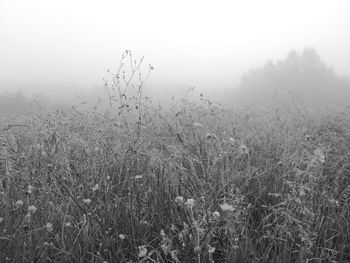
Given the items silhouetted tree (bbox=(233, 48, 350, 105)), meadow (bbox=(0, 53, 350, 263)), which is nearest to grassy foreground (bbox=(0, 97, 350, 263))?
meadow (bbox=(0, 53, 350, 263))

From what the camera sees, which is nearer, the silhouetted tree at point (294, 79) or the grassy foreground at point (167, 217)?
the grassy foreground at point (167, 217)

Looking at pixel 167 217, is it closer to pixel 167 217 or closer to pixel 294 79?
pixel 167 217

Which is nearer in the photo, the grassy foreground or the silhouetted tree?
the grassy foreground

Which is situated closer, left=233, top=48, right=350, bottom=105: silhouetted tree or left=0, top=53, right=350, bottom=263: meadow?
left=0, top=53, right=350, bottom=263: meadow

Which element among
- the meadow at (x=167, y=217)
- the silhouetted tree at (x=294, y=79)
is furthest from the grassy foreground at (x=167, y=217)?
the silhouetted tree at (x=294, y=79)

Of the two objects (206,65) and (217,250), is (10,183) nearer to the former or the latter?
(217,250)

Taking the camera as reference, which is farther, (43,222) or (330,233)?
(330,233)

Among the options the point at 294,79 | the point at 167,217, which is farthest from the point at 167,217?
the point at 294,79

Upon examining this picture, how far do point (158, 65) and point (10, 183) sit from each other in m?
84.0

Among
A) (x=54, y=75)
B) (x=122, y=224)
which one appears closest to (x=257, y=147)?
(x=122, y=224)

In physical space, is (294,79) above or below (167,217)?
above

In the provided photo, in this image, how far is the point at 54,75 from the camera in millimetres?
65062

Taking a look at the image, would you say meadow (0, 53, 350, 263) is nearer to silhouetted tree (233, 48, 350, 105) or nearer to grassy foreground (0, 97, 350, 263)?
grassy foreground (0, 97, 350, 263)

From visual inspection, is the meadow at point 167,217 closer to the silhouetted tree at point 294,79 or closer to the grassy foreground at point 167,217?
the grassy foreground at point 167,217
